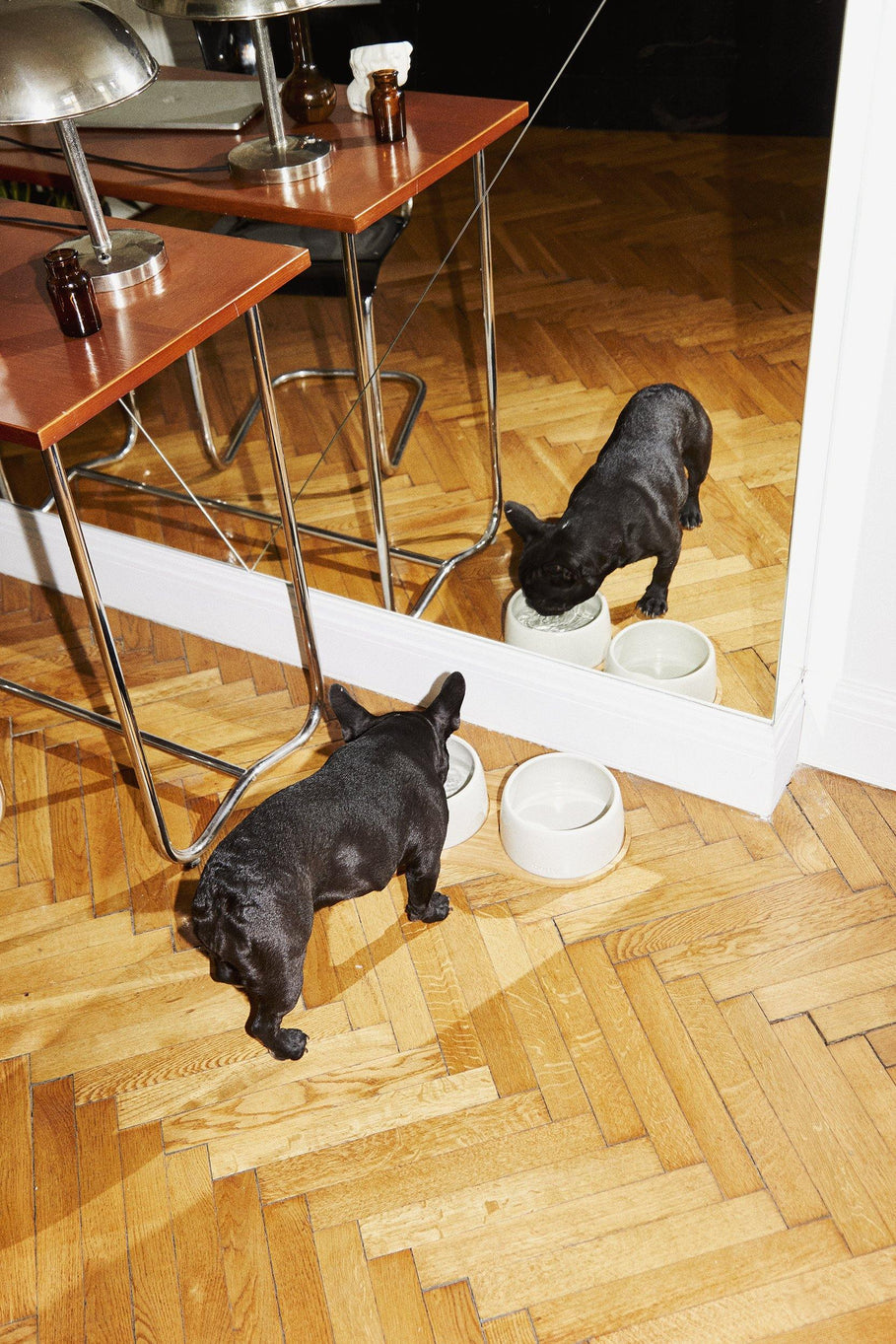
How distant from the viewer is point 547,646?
2.05 metres

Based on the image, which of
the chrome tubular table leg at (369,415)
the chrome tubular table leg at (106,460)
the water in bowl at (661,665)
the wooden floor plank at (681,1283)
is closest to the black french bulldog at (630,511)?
the water in bowl at (661,665)

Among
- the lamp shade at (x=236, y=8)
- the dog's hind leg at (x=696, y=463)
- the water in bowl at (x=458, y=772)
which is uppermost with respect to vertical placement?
the lamp shade at (x=236, y=8)

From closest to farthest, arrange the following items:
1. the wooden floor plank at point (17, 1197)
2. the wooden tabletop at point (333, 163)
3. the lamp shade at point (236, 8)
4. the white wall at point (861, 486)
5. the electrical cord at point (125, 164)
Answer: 1. the white wall at point (861, 486)
2. the wooden floor plank at point (17, 1197)
3. the lamp shade at point (236, 8)
4. the wooden tabletop at point (333, 163)
5. the electrical cord at point (125, 164)

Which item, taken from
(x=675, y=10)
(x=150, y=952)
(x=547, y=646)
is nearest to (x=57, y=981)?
(x=150, y=952)

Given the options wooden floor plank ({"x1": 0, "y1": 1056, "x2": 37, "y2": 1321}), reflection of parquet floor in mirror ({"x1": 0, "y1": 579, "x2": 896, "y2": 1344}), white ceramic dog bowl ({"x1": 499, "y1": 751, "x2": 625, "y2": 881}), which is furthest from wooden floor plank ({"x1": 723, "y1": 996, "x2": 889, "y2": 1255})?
wooden floor plank ({"x1": 0, "y1": 1056, "x2": 37, "y2": 1321})

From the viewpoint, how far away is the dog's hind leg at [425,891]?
1729 millimetres

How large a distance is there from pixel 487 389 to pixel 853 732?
0.84 m

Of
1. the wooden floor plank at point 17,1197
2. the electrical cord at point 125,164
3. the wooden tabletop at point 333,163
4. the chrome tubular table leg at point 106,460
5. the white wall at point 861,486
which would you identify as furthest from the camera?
the chrome tubular table leg at point 106,460

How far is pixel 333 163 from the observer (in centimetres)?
178

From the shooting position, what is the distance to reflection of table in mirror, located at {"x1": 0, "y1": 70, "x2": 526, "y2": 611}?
5.53 ft

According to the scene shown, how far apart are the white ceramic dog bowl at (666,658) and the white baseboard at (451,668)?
0.08 feet

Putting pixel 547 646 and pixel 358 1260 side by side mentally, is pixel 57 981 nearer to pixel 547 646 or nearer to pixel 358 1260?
pixel 358 1260

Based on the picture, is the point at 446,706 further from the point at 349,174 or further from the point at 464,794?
the point at 349,174

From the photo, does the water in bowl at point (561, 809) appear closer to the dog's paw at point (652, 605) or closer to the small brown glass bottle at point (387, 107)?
the dog's paw at point (652, 605)
